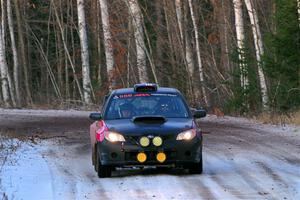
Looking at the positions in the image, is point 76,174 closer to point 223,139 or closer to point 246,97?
point 223,139

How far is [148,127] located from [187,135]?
0.64 m

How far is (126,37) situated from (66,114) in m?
11.7

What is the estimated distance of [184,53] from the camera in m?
38.0

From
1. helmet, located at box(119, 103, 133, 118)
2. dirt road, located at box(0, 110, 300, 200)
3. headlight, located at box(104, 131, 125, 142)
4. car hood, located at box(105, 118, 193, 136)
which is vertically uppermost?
helmet, located at box(119, 103, 133, 118)

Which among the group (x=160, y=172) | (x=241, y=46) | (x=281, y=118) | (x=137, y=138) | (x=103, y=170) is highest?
(x=241, y=46)

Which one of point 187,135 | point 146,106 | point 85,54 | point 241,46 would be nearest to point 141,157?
point 187,135

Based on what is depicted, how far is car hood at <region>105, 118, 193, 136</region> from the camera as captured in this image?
1323cm

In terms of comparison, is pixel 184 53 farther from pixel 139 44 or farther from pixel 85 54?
pixel 139 44

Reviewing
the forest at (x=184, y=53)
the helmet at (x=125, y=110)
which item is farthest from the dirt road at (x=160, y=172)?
the forest at (x=184, y=53)

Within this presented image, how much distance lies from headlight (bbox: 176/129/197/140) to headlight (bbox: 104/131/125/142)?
91 cm

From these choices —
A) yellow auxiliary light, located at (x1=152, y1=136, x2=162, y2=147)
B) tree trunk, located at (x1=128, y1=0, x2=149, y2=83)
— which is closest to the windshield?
yellow auxiliary light, located at (x1=152, y1=136, x2=162, y2=147)

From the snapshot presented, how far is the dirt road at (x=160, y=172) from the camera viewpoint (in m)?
11.7

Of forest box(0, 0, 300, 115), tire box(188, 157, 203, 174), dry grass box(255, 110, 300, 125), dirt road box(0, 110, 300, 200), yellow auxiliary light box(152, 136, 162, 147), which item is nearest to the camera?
dirt road box(0, 110, 300, 200)

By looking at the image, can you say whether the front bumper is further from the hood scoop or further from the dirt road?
the hood scoop
